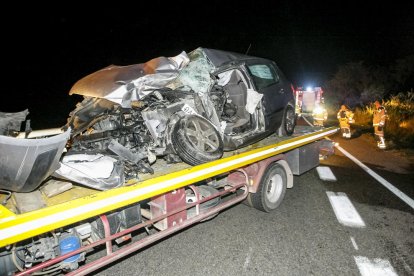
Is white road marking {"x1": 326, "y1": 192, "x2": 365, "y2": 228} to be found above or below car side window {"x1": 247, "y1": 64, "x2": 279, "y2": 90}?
below

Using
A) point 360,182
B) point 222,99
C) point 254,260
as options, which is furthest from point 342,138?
point 254,260

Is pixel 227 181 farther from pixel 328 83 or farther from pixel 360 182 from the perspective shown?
pixel 328 83

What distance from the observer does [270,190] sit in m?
5.45

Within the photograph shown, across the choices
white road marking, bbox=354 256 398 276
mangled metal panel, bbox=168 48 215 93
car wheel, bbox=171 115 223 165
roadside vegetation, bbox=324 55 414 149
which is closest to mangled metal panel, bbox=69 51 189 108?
mangled metal panel, bbox=168 48 215 93

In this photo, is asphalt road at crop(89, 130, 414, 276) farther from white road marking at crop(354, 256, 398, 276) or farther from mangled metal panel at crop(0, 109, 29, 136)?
mangled metal panel at crop(0, 109, 29, 136)

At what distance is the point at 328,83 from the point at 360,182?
33.9 meters

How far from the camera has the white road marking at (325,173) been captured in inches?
285

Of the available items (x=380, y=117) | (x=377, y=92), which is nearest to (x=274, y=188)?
(x=380, y=117)

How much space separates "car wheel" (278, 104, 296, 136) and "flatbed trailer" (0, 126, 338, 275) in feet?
4.65

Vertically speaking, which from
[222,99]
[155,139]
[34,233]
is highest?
[222,99]

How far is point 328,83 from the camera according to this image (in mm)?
37656

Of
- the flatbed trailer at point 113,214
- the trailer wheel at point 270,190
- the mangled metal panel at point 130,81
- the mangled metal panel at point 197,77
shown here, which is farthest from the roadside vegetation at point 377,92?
the mangled metal panel at point 130,81

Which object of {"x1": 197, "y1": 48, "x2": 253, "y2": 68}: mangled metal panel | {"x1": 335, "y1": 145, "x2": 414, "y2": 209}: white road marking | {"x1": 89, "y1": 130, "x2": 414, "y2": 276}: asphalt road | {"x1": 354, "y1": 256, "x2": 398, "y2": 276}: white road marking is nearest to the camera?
{"x1": 354, "y1": 256, "x2": 398, "y2": 276}: white road marking

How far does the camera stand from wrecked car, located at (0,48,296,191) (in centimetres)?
338
